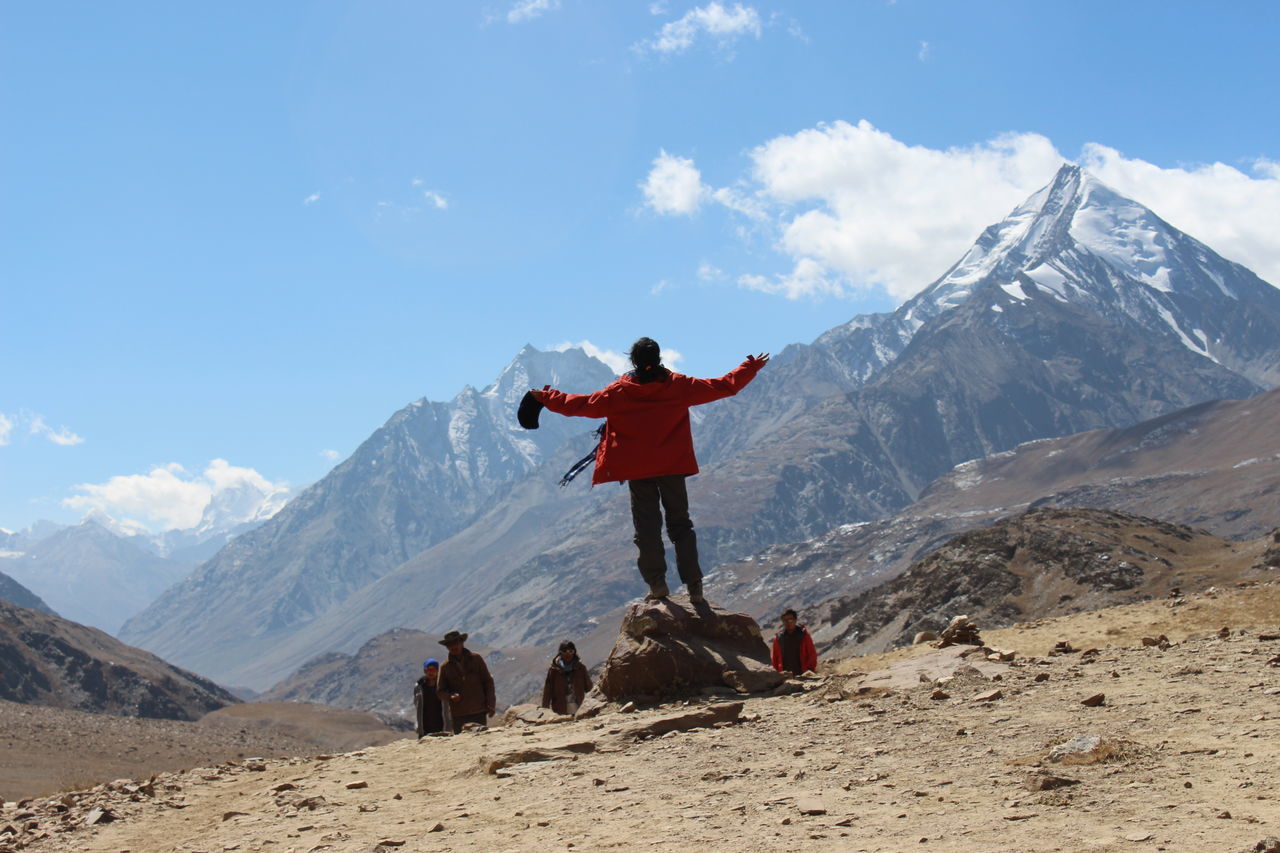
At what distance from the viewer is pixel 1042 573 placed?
281ft

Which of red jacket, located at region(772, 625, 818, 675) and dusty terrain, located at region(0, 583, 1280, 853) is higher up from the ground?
red jacket, located at region(772, 625, 818, 675)

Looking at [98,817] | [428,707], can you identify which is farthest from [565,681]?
[98,817]

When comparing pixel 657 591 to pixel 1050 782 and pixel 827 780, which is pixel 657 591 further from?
pixel 1050 782

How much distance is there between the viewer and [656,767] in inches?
346

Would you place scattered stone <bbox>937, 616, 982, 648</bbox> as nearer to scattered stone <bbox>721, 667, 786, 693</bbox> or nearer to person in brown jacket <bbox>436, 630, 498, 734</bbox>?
scattered stone <bbox>721, 667, 786, 693</bbox>

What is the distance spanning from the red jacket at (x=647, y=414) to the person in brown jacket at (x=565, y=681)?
185 inches

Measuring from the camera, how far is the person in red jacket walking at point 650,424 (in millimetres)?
12055

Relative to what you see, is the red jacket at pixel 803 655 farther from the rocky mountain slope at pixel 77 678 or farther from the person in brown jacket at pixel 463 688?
the rocky mountain slope at pixel 77 678

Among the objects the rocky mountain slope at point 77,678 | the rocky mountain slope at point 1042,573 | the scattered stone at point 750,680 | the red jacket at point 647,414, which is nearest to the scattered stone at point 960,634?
the scattered stone at point 750,680

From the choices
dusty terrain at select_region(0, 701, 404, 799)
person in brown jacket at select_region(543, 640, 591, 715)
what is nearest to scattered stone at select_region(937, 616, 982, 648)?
person in brown jacket at select_region(543, 640, 591, 715)

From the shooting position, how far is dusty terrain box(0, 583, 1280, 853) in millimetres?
6375

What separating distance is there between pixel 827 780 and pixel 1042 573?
8349 centimetres

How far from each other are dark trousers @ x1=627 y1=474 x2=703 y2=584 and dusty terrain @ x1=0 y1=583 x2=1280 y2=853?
1845 mm

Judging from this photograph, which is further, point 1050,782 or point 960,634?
point 960,634
